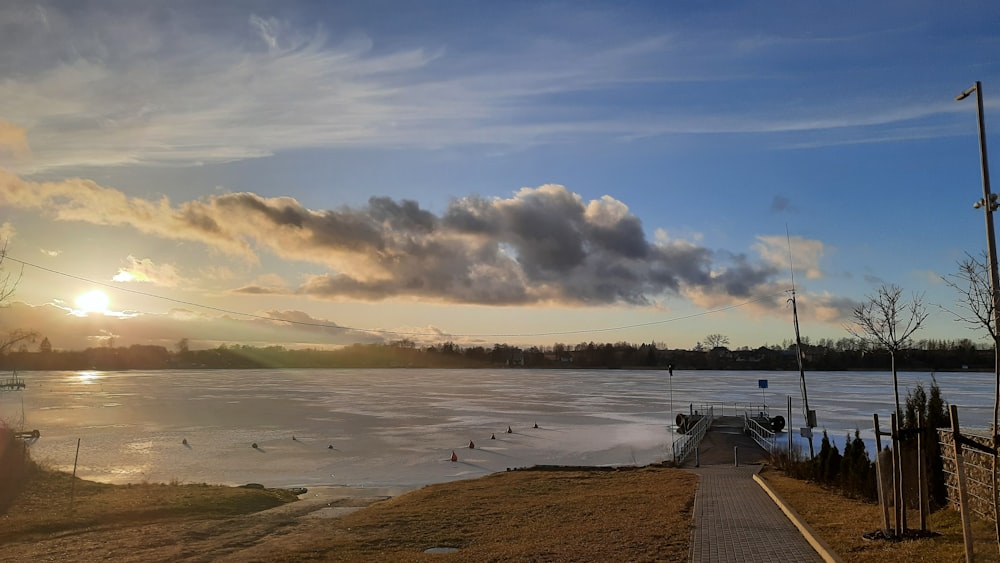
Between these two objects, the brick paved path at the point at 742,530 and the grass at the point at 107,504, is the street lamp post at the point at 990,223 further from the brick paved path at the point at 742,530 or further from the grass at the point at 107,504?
the grass at the point at 107,504

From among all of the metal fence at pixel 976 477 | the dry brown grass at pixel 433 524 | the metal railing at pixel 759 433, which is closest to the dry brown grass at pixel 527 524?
the dry brown grass at pixel 433 524

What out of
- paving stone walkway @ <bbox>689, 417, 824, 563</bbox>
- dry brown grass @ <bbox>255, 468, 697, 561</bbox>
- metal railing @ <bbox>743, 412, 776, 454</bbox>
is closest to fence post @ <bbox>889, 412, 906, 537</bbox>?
paving stone walkway @ <bbox>689, 417, 824, 563</bbox>

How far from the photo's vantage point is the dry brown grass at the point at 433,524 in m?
10.5

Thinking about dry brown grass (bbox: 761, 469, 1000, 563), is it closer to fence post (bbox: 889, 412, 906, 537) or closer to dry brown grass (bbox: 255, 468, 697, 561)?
fence post (bbox: 889, 412, 906, 537)

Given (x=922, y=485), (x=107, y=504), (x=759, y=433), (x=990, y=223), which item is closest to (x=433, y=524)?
(x=922, y=485)

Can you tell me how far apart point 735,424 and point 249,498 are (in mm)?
29406

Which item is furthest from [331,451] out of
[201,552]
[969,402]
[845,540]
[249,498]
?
[969,402]

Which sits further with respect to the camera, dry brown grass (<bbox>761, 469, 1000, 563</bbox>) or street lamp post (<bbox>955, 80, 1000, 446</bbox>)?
street lamp post (<bbox>955, 80, 1000, 446</bbox>)

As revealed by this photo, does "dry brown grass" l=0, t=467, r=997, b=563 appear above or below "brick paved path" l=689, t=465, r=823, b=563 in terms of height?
below

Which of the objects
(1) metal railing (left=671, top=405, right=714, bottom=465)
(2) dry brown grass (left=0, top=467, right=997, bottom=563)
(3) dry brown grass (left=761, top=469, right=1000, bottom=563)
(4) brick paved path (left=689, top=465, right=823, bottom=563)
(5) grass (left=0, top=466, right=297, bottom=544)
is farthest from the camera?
(1) metal railing (left=671, top=405, right=714, bottom=465)

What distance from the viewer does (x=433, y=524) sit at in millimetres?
14578

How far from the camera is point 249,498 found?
66.5 feet

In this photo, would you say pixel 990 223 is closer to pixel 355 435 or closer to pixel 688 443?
pixel 688 443

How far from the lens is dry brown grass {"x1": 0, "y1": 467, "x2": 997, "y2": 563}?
10547mm
